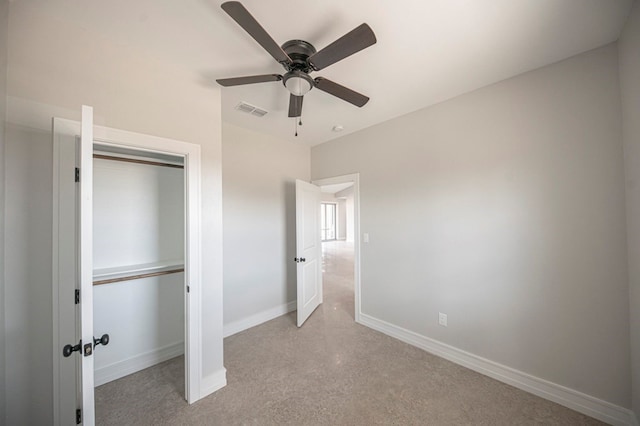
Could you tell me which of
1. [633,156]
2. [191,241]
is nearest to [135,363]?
[191,241]

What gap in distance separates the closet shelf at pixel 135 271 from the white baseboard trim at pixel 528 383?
272cm

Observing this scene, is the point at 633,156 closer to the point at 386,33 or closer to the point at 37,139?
the point at 386,33

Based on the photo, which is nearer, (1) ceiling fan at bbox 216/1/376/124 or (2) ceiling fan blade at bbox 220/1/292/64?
(2) ceiling fan blade at bbox 220/1/292/64

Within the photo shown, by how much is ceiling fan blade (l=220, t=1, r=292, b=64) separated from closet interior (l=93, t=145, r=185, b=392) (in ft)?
5.85

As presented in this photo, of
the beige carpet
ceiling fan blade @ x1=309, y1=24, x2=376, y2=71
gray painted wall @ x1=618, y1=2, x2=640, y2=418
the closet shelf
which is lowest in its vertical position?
the beige carpet

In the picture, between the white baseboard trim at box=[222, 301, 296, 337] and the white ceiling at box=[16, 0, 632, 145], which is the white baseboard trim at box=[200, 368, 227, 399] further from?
the white ceiling at box=[16, 0, 632, 145]

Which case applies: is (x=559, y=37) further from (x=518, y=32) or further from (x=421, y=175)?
(x=421, y=175)

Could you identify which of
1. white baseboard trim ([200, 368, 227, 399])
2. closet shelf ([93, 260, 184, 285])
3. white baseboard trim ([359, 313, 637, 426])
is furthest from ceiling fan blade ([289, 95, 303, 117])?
white baseboard trim ([359, 313, 637, 426])

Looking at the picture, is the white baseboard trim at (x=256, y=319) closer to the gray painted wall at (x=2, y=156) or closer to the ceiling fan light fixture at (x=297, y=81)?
the gray painted wall at (x=2, y=156)

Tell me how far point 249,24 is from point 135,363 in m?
3.01

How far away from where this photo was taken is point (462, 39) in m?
1.55

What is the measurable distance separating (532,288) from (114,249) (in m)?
3.82

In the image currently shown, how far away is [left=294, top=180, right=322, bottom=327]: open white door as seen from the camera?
3.10 m

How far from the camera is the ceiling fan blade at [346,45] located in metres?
1.12
